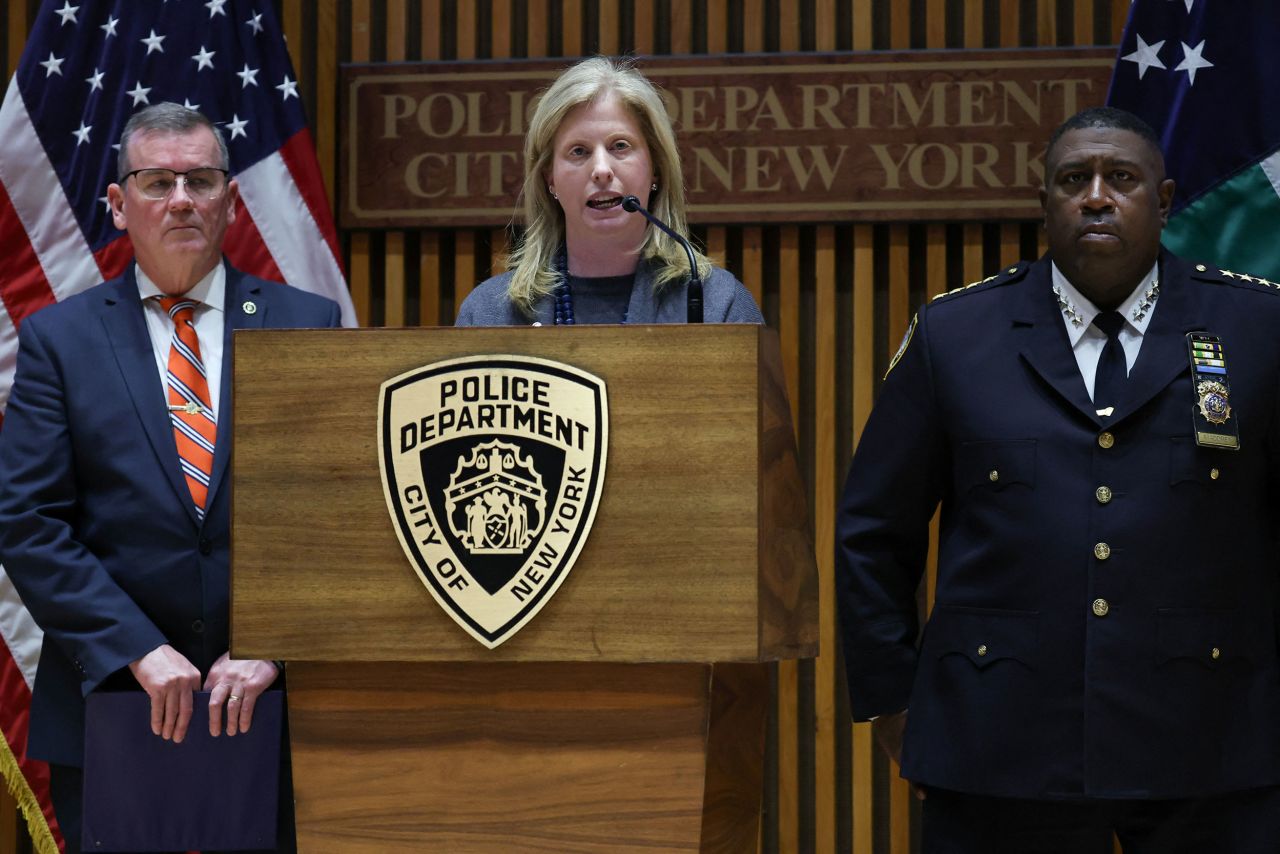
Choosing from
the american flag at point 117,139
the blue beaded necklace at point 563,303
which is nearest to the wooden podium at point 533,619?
the blue beaded necklace at point 563,303

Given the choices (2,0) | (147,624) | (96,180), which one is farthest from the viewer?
(2,0)

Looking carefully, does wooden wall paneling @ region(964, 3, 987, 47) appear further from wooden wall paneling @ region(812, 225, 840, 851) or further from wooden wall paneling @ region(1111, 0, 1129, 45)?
wooden wall paneling @ region(812, 225, 840, 851)

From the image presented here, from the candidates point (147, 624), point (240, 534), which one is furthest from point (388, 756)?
point (147, 624)

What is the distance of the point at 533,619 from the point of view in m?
1.75

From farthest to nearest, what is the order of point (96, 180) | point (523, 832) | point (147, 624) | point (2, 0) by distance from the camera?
point (2, 0), point (96, 180), point (147, 624), point (523, 832)

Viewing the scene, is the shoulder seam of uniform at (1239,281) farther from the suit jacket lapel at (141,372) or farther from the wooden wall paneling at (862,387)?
the wooden wall paneling at (862,387)

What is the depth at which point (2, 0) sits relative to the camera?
4289 millimetres

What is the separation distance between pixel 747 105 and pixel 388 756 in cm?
254

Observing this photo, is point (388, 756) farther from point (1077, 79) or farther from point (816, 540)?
point (1077, 79)

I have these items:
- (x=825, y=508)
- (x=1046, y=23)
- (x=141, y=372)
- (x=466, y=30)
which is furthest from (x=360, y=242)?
(x=1046, y=23)

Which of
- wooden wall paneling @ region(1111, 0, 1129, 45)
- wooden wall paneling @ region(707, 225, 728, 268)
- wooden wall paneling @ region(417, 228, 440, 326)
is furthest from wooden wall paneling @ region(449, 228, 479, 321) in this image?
wooden wall paneling @ region(1111, 0, 1129, 45)

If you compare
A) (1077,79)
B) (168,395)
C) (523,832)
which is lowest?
(523,832)

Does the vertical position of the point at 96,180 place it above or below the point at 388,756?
above

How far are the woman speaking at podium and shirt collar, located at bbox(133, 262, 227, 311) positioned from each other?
51 cm
